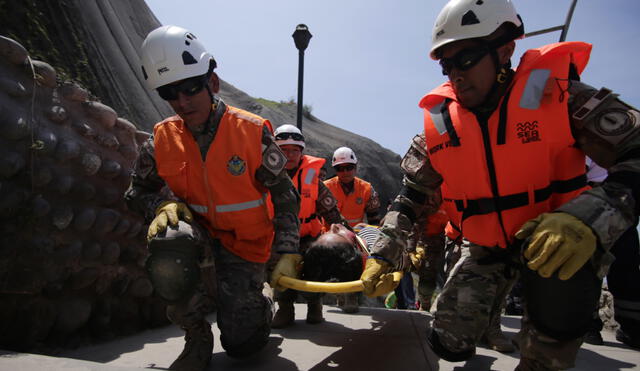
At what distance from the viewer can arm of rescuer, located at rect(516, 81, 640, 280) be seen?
1.58 m

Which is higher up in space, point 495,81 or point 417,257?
point 495,81

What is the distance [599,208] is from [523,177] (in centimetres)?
45

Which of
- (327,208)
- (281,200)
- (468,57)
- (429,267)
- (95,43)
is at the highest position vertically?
(95,43)

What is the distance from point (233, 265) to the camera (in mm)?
2717

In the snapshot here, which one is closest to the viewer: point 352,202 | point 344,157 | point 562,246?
point 562,246

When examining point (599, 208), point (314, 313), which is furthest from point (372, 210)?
point (599, 208)

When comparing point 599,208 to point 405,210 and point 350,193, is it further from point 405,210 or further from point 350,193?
point 350,193

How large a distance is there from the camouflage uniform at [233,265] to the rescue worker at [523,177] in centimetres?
71

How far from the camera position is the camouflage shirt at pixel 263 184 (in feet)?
8.67

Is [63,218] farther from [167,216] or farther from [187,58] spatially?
[187,58]

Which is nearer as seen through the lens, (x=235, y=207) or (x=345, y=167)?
(x=235, y=207)

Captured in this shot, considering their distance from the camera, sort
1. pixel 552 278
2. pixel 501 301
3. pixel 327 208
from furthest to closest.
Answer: pixel 327 208 → pixel 501 301 → pixel 552 278

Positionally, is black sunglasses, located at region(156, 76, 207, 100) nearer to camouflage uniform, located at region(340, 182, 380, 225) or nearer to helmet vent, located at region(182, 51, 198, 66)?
helmet vent, located at region(182, 51, 198, 66)

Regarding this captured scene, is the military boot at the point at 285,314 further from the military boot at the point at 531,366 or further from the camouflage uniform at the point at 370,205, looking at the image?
the camouflage uniform at the point at 370,205
